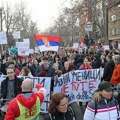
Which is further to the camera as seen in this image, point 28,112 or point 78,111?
point 78,111

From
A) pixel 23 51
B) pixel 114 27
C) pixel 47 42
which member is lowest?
pixel 23 51

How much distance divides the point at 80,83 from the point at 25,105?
4.61 metres

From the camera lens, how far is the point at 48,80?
335 inches

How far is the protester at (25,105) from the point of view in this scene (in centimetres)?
450

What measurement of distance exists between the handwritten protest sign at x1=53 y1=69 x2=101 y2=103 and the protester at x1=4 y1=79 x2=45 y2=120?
12.8ft

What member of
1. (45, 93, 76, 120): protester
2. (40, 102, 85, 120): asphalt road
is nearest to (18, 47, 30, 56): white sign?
(40, 102, 85, 120): asphalt road

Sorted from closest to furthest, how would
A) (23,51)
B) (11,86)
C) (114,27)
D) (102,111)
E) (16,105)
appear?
(102,111) < (16,105) < (11,86) < (23,51) < (114,27)

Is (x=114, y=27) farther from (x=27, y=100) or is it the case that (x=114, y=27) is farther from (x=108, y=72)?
(x=27, y=100)

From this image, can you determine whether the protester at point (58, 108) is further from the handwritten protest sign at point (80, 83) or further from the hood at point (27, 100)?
the handwritten protest sign at point (80, 83)

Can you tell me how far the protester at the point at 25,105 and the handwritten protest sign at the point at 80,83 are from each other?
12.8 ft

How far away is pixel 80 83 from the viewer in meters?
9.07

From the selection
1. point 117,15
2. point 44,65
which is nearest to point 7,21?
point 117,15

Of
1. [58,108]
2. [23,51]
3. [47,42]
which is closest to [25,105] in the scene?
[58,108]

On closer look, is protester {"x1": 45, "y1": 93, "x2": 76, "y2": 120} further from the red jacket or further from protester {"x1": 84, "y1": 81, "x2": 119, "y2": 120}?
the red jacket
